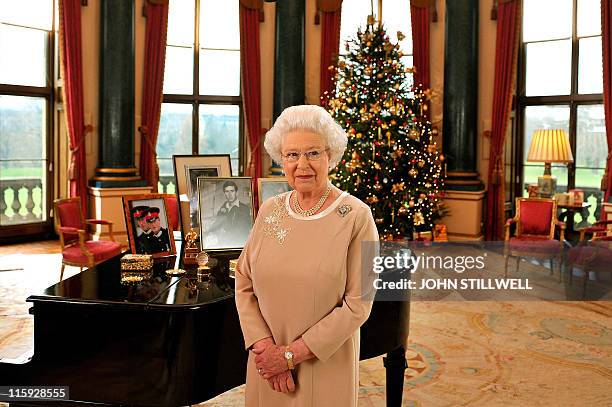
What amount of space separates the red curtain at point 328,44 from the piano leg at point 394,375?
6.69m

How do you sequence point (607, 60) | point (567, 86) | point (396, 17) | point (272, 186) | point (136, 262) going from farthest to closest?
point (396, 17) → point (567, 86) → point (607, 60) → point (272, 186) → point (136, 262)

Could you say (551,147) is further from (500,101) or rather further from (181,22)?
(181,22)

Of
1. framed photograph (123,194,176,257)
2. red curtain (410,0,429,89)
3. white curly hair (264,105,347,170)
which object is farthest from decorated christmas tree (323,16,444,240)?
white curly hair (264,105,347,170)

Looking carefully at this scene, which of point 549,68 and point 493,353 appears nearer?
point 493,353

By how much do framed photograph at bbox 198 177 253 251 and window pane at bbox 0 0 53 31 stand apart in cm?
693

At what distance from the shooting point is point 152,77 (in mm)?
9367

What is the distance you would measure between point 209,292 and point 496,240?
23.8 ft

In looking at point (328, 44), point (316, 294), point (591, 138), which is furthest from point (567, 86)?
point (316, 294)

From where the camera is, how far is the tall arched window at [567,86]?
29.1 feet

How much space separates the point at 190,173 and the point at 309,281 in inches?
83.0

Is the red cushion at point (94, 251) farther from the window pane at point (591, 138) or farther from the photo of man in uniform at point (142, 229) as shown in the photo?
the window pane at point (591, 138)

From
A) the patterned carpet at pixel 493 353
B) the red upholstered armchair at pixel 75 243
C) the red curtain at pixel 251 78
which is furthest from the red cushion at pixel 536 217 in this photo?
the red upholstered armchair at pixel 75 243

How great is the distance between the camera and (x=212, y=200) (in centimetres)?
347

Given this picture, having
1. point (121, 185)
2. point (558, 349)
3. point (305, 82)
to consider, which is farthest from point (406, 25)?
point (558, 349)
